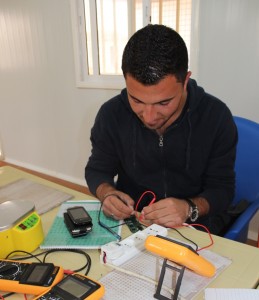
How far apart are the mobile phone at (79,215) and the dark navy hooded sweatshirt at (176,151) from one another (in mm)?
230

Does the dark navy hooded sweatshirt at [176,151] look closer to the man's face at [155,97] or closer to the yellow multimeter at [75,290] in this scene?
the man's face at [155,97]

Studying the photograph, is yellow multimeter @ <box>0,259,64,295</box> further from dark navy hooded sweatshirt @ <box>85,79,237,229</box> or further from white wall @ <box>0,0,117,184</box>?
white wall @ <box>0,0,117,184</box>

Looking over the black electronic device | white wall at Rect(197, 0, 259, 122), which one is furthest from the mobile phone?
white wall at Rect(197, 0, 259, 122)

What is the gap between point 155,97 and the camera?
956 millimetres

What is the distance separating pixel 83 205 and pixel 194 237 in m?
0.42

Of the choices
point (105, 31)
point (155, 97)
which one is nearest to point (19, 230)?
point (155, 97)

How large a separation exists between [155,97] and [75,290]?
0.58 m

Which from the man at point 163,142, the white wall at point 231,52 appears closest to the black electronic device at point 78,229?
the man at point 163,142

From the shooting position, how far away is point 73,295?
658 millimetres

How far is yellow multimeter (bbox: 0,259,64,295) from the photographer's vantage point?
0.71 metres

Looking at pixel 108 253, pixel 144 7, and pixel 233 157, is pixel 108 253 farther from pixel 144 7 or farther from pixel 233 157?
pixel 144 7

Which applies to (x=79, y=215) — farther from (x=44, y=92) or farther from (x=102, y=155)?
(x=44, y=92)

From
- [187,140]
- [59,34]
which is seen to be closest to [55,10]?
[59,34]

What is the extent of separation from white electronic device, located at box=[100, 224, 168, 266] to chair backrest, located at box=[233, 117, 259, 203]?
0.60m
